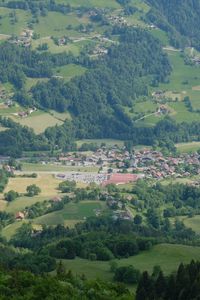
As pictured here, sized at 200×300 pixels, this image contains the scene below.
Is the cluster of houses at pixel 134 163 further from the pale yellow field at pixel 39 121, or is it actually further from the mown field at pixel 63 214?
the mown field at pixel 63 214

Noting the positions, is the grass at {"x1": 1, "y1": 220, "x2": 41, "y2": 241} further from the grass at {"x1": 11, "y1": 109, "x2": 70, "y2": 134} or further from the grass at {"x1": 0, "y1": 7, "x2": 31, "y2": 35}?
the grass at {"x1": 0, "y1": 7, "x2": 31, "y2": 35}

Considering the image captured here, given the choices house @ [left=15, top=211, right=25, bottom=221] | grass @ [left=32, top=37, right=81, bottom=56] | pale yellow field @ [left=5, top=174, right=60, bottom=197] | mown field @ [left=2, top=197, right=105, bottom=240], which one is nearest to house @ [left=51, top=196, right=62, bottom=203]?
mown field @ [left=2, top=197, right=105, bottom=240]

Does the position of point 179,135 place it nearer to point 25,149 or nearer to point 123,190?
point 25,149

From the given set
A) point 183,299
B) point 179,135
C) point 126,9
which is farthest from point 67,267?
point 126,9

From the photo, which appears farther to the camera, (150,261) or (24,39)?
(24,39)

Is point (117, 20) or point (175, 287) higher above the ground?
point (175, 287)

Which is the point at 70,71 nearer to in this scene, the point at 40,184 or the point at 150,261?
the point at 40,184

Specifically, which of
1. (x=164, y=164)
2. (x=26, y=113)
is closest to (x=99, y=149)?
(x=164, y=164)
